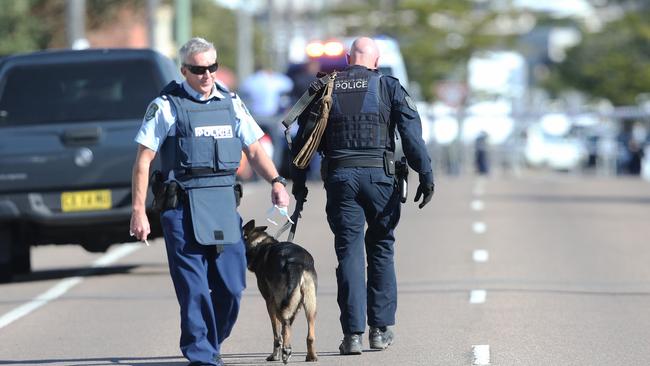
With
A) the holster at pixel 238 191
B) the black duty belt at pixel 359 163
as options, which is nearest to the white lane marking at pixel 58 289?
the black duty belt at pixel 359 163

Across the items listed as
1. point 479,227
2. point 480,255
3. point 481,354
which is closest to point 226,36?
point 479,227

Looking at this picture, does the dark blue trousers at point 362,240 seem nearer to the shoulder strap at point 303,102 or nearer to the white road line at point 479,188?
the shoulder strap at point 303,102

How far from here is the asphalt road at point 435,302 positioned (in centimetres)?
1033

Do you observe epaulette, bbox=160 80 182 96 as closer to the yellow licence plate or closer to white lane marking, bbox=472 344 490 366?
white lane marking, bbox=472 344 490 366

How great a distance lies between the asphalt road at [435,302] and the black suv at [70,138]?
0.58 metres

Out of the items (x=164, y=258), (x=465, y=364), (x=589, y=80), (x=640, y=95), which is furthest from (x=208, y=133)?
(x=589, y=80)

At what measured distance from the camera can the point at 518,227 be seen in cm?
2148

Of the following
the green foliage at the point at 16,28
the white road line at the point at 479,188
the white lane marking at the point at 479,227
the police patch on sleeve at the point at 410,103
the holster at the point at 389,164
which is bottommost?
the white road line at the point at 479,188

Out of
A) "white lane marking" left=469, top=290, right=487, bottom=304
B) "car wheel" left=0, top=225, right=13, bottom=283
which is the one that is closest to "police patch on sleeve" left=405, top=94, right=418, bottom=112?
"white lane marking" left=469, top=290, right=487, bottom=304

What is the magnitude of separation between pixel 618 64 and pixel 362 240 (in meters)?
67.4

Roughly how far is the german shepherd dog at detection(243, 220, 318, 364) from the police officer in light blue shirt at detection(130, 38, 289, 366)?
7.9 inches

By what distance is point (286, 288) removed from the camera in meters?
9.38

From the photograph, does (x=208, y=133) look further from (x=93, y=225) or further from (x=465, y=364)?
(x=93, y=225)

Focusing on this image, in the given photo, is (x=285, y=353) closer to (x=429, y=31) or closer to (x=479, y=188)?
(x=479, y=188)
